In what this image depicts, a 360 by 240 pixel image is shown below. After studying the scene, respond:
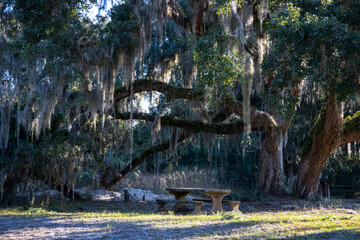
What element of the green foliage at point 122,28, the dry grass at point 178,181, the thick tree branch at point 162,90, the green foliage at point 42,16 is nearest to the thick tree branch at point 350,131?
the thick tree branch at point 162,90

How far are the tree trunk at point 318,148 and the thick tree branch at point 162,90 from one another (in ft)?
13.3

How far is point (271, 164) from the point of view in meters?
15.1

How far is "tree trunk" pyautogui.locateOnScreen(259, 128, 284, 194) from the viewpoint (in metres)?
14.7

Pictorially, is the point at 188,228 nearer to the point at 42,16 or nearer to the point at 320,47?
the point at 320,47

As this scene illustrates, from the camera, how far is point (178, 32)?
43.1 ft

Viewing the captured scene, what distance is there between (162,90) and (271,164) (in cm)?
556

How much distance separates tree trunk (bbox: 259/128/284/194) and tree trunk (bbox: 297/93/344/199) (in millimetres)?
1057

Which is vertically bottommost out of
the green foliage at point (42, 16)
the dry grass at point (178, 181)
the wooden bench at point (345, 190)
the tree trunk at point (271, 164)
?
the wooden bench at point (345, 190)

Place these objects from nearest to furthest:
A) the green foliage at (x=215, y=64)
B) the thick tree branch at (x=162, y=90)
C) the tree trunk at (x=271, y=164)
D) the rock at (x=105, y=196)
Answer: the green foliage at (x=215, y=64), the thick tree branch at (x=162, y=90), the rock at (x=105, y=196), the tree trunk at (x=271, y=164)

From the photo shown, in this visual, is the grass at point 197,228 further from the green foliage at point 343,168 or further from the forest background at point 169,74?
the green foliage at point 343,168

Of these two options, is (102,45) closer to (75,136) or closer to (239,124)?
(75,136)

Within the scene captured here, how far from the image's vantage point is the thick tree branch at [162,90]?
471 inches

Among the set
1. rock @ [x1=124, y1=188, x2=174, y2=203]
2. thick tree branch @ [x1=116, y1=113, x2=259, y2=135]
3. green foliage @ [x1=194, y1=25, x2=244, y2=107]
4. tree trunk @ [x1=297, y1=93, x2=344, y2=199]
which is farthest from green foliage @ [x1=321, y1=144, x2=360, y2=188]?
green foliage @ [x1=194, y1=25, x2=244, y2=107]

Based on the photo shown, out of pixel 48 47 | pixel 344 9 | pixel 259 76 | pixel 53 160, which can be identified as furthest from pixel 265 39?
pixel 53 160
